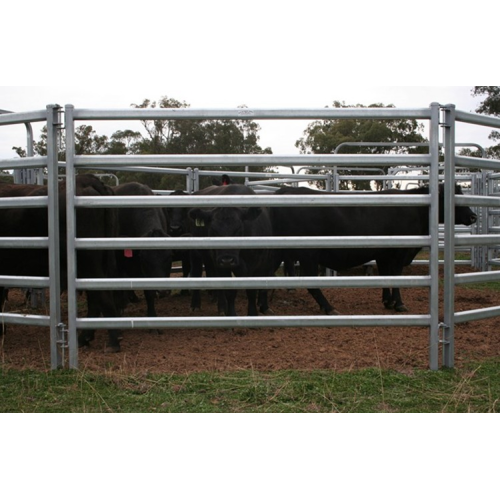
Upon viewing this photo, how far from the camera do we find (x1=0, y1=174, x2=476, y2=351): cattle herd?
5.25 metres

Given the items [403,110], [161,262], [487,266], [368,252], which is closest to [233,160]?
[403,110]

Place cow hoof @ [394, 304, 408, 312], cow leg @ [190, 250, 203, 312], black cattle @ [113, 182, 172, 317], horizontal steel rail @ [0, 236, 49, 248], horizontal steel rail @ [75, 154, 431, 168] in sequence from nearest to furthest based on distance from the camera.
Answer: horizontal steel rail @ [75, 154, 431, 168] < horizontal steel rail @ [0, 236, 49, 248] < black cattle @ [113, 182, 172, 317] < cow hoof @ [394, 304, 408, 312] < cow leg @ [190, 250, 203, 312]

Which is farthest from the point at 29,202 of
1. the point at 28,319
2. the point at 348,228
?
the point at 348,228

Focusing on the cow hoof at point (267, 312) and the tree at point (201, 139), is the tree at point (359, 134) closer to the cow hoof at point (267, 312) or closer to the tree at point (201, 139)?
the tree at point (201, 139)

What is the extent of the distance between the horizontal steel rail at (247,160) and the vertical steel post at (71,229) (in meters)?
0.09

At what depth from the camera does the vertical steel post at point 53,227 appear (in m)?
4.47

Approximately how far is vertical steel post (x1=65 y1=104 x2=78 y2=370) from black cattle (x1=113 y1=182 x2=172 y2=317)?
1.46 m

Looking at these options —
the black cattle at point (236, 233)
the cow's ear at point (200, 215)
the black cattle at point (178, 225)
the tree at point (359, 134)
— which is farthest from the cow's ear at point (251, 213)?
the tree at point (359, 134)

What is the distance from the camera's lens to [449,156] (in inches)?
178

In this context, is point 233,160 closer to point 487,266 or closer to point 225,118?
point 225,118

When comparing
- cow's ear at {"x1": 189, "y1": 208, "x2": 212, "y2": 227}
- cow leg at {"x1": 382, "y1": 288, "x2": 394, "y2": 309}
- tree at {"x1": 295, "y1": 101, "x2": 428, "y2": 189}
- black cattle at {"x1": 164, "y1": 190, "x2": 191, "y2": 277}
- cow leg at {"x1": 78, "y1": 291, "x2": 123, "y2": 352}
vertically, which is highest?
tree at {"x1": 295, "y1": 101, "x2": 428, "y2": 189}

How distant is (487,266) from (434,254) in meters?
8.08

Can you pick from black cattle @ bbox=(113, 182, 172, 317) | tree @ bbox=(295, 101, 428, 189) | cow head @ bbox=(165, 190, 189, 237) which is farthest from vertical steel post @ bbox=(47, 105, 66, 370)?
tree @ bbox=(295, 101, 428, 189)

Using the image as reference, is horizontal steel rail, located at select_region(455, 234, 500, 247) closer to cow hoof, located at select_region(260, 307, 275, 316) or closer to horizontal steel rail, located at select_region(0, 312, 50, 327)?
cow hoof, located at select_region(260, 307, 275, 316)
